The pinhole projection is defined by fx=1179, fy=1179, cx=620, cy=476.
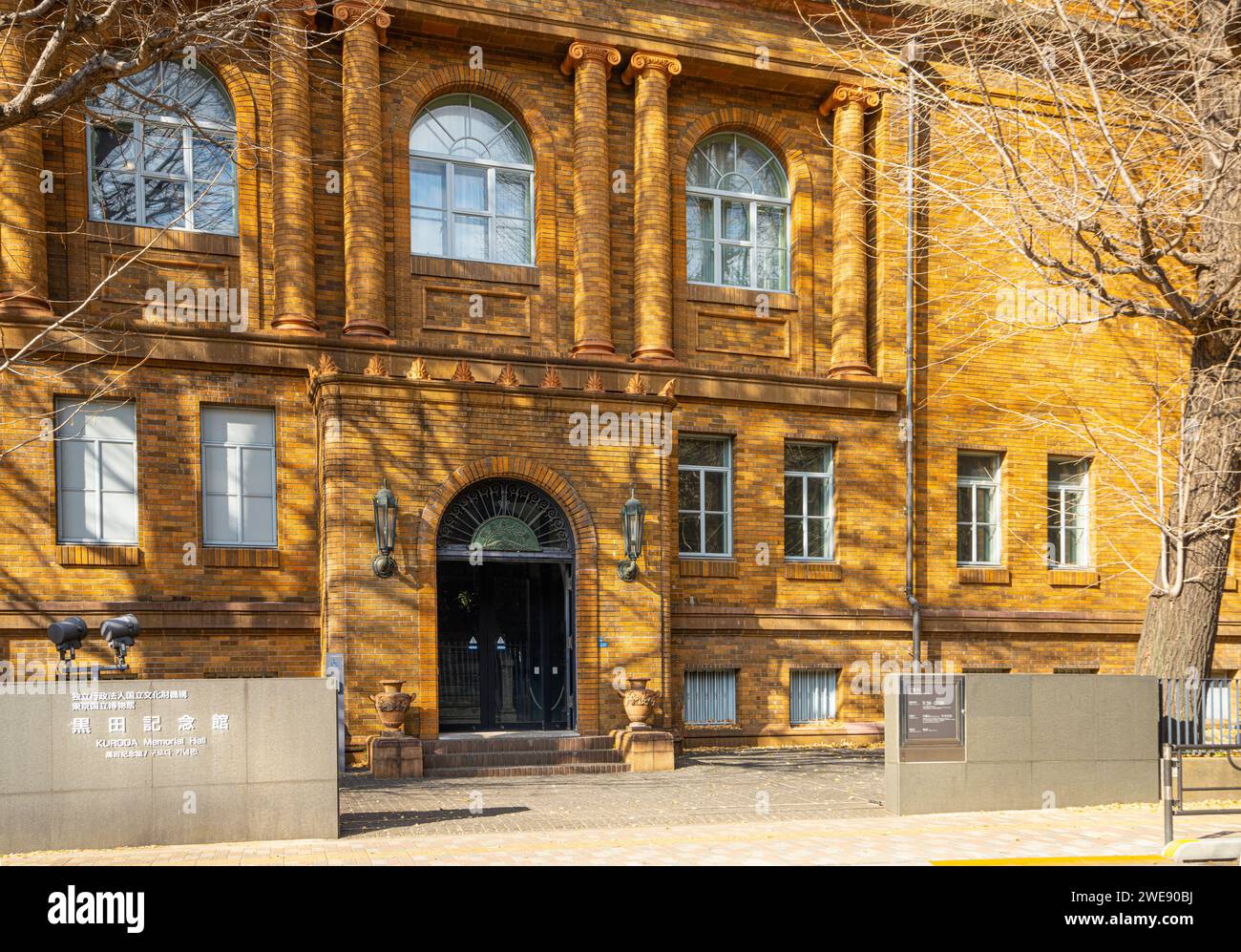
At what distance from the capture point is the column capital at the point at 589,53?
63.4ft

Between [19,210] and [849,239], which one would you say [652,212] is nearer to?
[849,239]

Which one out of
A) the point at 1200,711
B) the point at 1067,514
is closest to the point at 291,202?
the point at 1200,711

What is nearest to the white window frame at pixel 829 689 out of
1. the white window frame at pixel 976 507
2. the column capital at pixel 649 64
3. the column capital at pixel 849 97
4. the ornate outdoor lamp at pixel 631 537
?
the white window frame at pixel 976 507

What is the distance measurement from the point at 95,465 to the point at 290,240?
4.36 meters

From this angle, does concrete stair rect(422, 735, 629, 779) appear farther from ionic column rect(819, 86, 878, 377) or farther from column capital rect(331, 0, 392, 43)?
column capital rect(331, 0, 392, 43)

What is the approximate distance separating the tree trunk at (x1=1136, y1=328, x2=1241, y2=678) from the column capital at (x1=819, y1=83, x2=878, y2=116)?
908cm

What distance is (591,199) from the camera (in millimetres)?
19391

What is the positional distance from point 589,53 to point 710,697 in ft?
35.4

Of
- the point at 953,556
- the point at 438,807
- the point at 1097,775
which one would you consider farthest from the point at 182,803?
the point at 953,556

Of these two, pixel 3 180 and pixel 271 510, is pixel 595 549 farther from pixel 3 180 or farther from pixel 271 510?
pixel 3 180

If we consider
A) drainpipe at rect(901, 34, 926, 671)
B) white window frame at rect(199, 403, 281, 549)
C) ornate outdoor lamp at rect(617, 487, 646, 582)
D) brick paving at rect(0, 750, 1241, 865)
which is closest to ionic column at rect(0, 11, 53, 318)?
white window frame at rect(199, 403, 281, 549)

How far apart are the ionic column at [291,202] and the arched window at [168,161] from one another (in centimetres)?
80

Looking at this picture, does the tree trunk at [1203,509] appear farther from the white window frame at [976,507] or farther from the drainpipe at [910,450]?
the white window frame at [976,507]

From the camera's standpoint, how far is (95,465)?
1703cm
